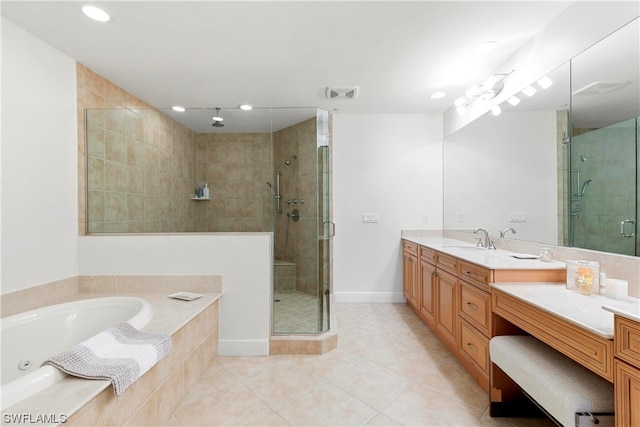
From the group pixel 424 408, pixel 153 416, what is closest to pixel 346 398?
pixel 424 408

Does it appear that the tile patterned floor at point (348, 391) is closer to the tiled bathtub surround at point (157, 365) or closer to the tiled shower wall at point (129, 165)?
the tiled bathtub surround at point (157, 365)

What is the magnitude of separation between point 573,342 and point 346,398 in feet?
4.02

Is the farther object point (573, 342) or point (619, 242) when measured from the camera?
point (619, 242)

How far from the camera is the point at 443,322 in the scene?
91.4 inches

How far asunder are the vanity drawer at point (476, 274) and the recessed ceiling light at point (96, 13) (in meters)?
2.81

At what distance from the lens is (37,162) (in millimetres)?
1894

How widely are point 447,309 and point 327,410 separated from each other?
48.9 inches

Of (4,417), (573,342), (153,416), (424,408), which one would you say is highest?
(573,342)

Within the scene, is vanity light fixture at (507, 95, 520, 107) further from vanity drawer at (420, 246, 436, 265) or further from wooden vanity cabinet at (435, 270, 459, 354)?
wooden vanity cabinet at (435, 270, 459, 354)

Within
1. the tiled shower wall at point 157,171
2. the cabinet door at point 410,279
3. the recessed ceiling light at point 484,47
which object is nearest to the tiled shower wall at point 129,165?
A: the tiled shower wall at point 157,171

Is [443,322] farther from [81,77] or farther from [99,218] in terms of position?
[81,77]

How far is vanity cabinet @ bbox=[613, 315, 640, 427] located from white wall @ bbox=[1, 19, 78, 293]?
306 cm

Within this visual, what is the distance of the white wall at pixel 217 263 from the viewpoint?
2.25 metres

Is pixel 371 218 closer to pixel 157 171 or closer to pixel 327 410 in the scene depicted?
pixel 327 410
